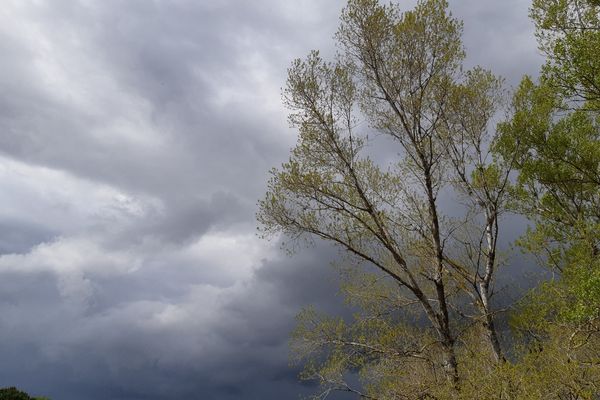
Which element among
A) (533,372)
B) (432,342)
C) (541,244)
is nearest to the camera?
(533,372)

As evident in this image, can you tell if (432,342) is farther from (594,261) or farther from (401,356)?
(594,261)

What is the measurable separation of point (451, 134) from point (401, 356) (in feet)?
29.3

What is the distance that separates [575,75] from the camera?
13953 mm

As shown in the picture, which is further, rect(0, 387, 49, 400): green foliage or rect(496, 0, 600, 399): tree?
rect(0, 387, 49, 400): green foliage

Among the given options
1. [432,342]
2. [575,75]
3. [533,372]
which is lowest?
[533,372]

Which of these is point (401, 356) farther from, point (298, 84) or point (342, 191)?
point (298, 84)

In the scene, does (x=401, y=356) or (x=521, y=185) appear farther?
(x=521, y=185)

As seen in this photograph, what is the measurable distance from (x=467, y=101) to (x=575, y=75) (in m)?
6.62

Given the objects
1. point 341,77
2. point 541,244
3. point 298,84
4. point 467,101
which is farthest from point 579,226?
point 298,84

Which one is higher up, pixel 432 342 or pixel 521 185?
pixel 521 185

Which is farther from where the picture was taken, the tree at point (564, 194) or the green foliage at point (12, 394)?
the green foliage at point (12, 394)

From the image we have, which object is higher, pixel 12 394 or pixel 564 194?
pixel 564 194

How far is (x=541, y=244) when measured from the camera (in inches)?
829

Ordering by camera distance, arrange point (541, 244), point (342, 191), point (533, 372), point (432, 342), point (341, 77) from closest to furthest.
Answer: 1. point (533, 372)
2. point (432, 342)
3. point (342, 191)
4. point (341, 77)
5. point (541, 244)
